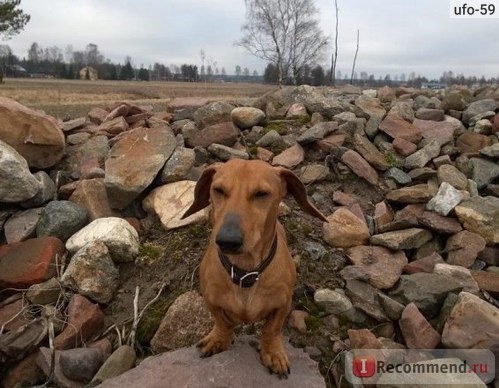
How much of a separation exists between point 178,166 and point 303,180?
1488mm

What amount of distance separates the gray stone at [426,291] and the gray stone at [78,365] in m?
2.72

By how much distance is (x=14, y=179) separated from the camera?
186 inches

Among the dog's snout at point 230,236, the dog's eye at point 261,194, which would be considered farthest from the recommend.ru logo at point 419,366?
the dog's snout at point 230,236

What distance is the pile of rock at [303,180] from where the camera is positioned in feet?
13.0

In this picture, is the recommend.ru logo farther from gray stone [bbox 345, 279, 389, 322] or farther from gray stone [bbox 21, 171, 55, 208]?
gray stone [bbox 21, 171, 55, 208]

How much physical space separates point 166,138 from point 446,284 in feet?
11.4

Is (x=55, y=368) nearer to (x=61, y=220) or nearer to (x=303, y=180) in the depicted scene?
(x=61, y=220)

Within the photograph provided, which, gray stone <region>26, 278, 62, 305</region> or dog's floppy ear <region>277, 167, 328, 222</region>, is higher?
dog's floppy ear <region>277, 167, 328, 222</region>

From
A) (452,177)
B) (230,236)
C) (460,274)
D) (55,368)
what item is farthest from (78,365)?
(452,177)

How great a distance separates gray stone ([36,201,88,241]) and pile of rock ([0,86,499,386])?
0.05 feet

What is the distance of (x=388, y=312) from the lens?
4125mm

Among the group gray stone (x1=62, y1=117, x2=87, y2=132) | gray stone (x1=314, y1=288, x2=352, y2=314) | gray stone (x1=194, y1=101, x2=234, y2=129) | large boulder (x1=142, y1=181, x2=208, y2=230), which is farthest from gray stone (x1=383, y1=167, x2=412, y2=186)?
gray stone (x1=62, y1=117, x2=87, y2=132)

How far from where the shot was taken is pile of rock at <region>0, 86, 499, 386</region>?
3.96 m

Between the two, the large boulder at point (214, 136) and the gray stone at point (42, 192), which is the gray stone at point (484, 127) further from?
the gray stone at point (42, 192)
